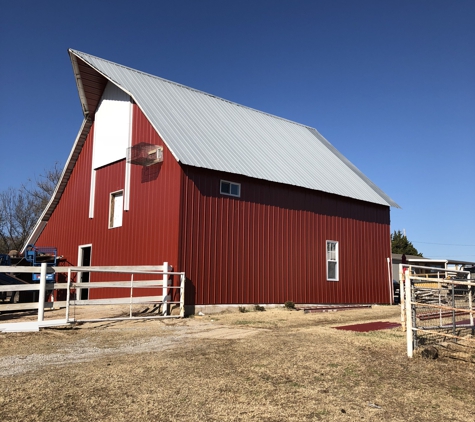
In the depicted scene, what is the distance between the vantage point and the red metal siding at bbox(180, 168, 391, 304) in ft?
46.0

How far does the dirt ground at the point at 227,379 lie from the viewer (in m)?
4.81

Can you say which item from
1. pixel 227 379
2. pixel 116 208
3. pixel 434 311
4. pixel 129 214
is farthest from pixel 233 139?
pixel 227 379

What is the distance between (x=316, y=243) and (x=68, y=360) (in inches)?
461

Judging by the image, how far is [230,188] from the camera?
15008mm

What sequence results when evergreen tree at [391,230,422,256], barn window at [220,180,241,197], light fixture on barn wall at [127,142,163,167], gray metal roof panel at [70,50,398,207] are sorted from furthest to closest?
evergreen tree at [391,230,422,256] → gray metal roof panel at [70,50,398,207] → barn window at [220,180,241,197] → light fixture on barn wall at [127,142,163,167]

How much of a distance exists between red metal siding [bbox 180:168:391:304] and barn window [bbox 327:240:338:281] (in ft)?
0.69

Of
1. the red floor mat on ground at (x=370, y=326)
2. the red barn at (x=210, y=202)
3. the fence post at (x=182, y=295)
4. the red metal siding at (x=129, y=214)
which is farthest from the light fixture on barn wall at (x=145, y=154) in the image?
the red floor mat on ground at (x=370, y=326)

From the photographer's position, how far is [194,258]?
45.1 ft

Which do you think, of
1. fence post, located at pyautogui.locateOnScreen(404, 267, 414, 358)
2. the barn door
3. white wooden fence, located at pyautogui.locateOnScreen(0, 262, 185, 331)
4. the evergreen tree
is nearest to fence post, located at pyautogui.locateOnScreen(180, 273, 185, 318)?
white wooden fence, located at pyautogui.locateOnScreen(0, 262, 185, 331)

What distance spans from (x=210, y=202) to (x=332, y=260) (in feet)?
20.1

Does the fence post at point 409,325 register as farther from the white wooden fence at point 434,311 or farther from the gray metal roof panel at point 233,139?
the gray metal roof panel at point 233,139

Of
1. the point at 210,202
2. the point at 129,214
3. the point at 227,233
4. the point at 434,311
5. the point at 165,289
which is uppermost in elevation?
the point at 210,202

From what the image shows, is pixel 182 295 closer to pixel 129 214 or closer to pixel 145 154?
pixel 129 214

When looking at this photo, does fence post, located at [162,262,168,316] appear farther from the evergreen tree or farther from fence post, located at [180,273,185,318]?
the evergreen tree
